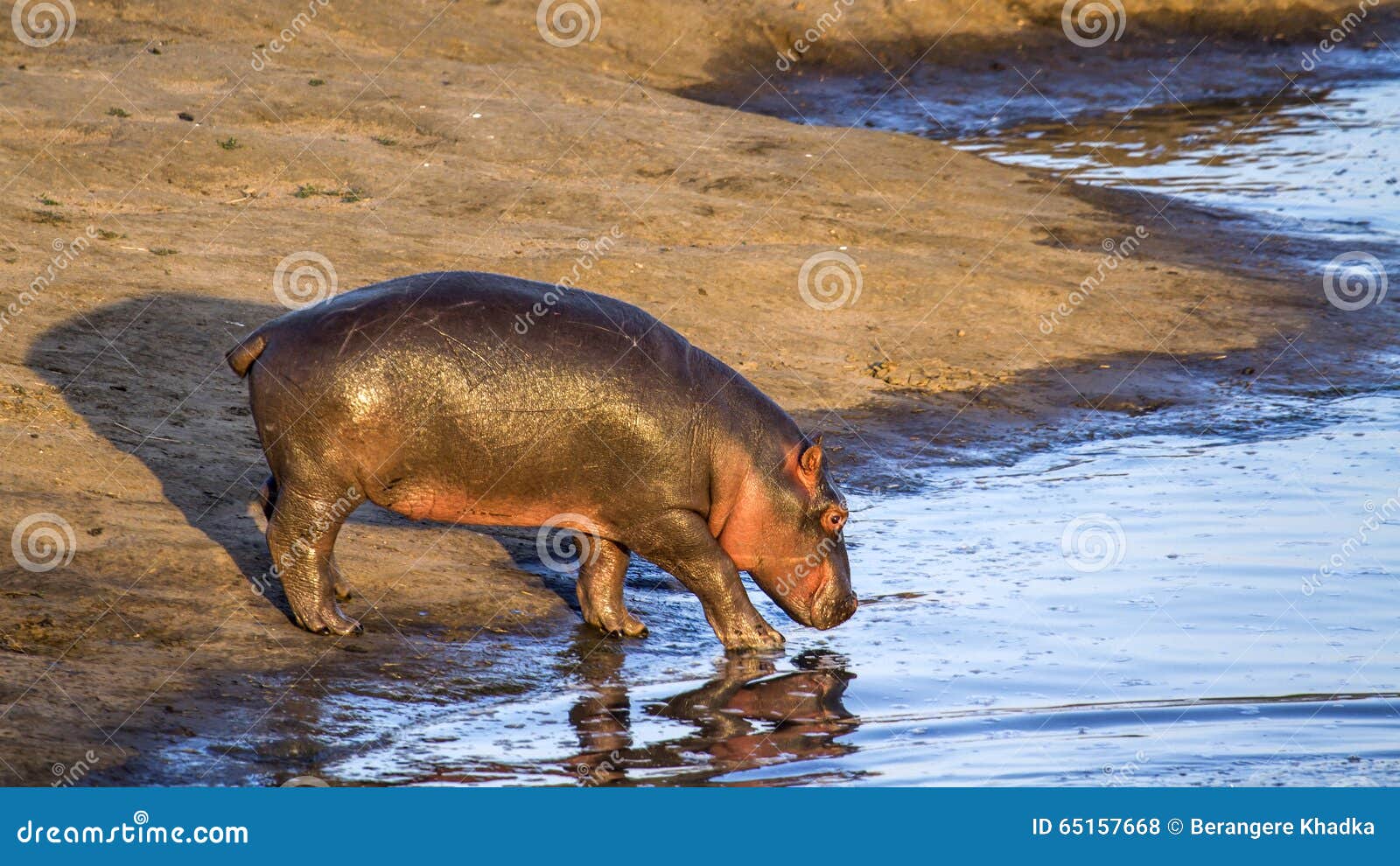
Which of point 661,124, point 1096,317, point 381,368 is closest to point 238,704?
point 381,368

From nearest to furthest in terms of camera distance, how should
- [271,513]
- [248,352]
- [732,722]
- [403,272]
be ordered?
1. [732,722]
2. [248,352]
3. [271,513]
4. [403,272]

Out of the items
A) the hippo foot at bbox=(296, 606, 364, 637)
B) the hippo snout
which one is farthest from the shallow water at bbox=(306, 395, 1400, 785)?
the hippo foot at bbox=(296, 606, 364, 637)

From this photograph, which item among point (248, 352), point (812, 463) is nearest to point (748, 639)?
point (812, 463)

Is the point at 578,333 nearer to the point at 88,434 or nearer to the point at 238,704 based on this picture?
the point at 238,704

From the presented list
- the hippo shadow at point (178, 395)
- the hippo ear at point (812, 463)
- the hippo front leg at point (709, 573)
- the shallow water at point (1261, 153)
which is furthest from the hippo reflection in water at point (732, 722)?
the shallow water at point (1261, 153)

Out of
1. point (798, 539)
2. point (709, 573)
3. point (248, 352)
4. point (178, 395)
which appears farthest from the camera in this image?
point (178, 395)

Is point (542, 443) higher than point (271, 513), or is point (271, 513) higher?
point (542, 443)

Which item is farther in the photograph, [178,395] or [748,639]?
[178,395]

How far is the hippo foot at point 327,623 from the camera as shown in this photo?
7.10m

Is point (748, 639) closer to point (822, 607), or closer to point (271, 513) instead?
point (822, 607)

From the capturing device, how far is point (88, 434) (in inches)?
344

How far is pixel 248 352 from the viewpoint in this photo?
6961mm

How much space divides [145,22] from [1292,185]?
42.6ft

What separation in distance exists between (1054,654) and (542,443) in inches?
98.3
